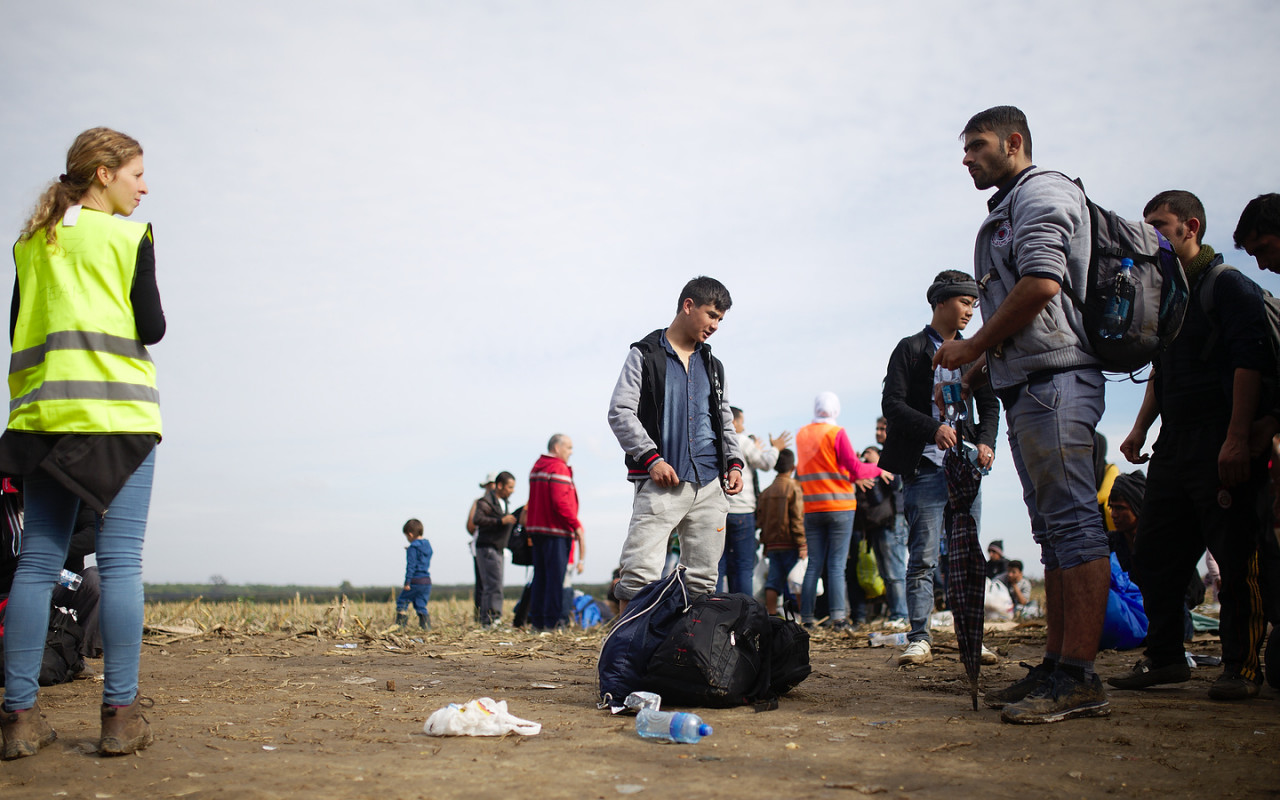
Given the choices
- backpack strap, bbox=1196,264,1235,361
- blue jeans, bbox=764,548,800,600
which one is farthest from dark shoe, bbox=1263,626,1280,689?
blue jeans, bbox=764,548,800,600

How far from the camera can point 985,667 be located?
523 centimetres

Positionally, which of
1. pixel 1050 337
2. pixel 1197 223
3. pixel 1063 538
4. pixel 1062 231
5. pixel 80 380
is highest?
pixel 1197 223

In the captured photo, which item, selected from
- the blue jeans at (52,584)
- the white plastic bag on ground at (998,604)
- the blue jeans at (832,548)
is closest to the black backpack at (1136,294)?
the blue jeans at (52,584)

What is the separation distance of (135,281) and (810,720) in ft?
10.4

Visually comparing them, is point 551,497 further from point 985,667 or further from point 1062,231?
point 1062,231

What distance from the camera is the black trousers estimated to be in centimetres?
404

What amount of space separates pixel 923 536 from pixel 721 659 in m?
2.51

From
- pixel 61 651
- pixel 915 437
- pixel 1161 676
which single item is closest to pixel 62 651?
pixel 61 651

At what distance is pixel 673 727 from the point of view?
325 centimetres

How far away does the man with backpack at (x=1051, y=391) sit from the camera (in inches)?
133

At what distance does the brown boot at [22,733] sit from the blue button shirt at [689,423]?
9.83ft

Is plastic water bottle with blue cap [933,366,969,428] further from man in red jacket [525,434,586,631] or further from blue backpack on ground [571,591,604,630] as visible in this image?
Answer: blue backpack on ground [571,591,604,630]

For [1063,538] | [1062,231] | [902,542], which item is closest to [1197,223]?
[1062,231]

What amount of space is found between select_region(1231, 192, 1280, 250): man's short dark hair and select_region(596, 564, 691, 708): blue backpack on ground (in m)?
3.12
